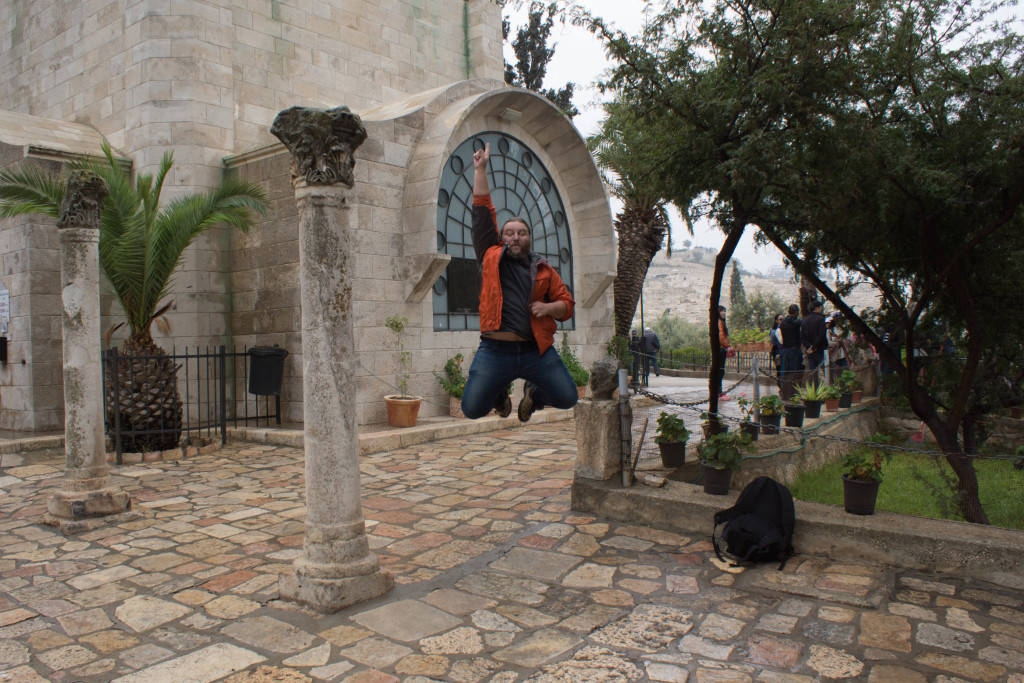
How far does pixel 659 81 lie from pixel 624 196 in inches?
513

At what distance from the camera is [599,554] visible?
5.02 meters

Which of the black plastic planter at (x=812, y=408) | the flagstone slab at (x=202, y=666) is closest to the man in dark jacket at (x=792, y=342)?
the black plastic planter at (x=812, y=408)

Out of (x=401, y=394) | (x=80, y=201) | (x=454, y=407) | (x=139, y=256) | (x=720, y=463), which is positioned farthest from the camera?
(x=454, y=407)

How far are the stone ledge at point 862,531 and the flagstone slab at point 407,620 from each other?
2129mm

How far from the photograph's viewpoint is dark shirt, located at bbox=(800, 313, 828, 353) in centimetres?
1293

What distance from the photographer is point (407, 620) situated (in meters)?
3.96

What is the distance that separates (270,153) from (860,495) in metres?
9.29

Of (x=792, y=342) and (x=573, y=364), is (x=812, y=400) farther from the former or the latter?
(x=573, y=364)

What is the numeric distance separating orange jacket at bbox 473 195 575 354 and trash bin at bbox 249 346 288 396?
244 inches

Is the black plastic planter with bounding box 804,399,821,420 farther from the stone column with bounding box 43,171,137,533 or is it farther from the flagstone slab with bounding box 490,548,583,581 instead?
the stone column with bounding box 43,171,137,533

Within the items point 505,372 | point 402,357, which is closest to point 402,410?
point 402,357

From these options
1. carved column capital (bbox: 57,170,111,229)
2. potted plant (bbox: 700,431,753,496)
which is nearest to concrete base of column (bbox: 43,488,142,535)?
carved column capital (bbox: 57,170,111,229)

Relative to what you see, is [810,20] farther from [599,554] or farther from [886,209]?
[599,554]

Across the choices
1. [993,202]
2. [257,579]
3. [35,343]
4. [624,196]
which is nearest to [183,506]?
[257,579]
